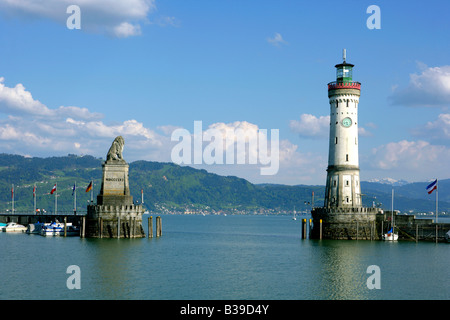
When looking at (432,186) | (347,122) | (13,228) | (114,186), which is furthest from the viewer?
Result: (13,228)

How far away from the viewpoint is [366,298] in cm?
4900

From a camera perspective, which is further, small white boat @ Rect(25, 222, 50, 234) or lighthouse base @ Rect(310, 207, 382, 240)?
small white boat @ Rect(25, 222, 50, 234)

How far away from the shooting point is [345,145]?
9675 centimetres

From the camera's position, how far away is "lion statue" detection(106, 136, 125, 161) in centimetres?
9681

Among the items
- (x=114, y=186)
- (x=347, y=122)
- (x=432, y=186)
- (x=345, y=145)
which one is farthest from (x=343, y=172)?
(x=114, y=186)

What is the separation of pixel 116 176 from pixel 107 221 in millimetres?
7678

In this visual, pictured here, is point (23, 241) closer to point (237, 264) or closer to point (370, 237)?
point (237, 264)

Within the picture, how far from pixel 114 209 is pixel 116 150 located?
34.6 feet

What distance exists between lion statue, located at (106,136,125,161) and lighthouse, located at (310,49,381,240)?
116ft

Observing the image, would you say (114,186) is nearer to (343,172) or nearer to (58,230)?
(58,230)

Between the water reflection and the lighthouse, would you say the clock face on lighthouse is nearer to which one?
the lighthouse

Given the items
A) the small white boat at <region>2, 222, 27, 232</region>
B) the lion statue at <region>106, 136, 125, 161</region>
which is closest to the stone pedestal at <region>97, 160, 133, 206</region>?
the lion statue at <region>106, 136, 125, 161</region>

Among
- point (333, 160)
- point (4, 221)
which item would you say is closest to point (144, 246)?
point (333, 160)

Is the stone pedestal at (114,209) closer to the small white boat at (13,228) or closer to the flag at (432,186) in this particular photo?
the small white boat at (13,228)
